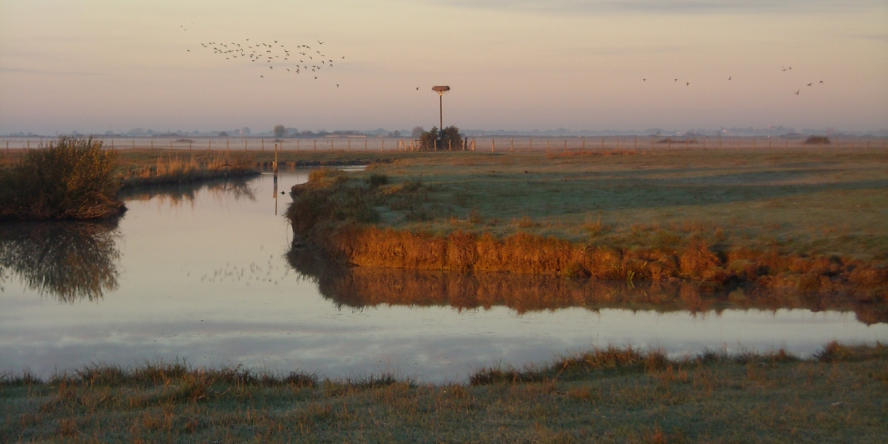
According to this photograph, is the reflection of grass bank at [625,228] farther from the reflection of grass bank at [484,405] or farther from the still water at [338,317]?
the reflection of grass bank at [484,405]

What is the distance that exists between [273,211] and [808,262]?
70.8ft

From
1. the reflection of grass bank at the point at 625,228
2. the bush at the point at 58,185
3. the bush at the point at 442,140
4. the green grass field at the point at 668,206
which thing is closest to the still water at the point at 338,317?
the reflection of grass bank at the point at 625,228

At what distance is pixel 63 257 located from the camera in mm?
20641

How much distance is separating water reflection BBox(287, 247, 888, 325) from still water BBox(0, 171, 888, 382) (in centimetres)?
5

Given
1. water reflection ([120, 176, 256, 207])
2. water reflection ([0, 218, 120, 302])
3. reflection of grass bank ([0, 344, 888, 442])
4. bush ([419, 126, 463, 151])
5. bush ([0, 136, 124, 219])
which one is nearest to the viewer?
reflection of grass bank ([0, 344, 888, 442])

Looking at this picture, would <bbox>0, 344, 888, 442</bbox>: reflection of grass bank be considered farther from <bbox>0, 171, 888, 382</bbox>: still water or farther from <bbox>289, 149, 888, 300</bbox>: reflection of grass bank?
<bbox>289, 149, 888, 300</bbox>: reflection of grass bank

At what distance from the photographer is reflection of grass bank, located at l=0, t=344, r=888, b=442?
601 cm

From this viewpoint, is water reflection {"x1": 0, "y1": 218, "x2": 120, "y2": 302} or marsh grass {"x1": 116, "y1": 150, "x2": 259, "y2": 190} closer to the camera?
water reflection {"x1": 0, "y1": 218, "x2": 120, "y2": 302}

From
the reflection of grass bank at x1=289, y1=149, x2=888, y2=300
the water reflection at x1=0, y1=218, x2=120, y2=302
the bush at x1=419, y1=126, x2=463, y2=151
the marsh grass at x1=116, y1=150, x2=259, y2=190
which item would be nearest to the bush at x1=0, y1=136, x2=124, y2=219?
the water reflection at x1=0, y1=218, x2=120, y2=302

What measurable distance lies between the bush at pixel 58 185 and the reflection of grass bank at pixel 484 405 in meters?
21.3

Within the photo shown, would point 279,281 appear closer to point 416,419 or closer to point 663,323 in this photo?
point 663,323

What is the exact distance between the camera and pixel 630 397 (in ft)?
22.9

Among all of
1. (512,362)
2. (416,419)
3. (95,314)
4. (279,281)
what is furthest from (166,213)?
(416,419)

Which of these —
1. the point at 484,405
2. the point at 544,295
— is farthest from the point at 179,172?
the point at 484,405
